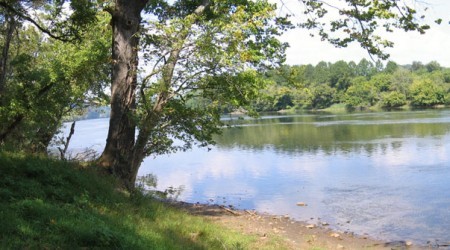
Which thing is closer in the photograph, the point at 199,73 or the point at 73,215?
the point at 73,215

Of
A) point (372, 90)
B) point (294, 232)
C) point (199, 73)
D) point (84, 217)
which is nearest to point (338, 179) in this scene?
point (294, 232)

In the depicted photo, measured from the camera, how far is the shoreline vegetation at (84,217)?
588 centimetres

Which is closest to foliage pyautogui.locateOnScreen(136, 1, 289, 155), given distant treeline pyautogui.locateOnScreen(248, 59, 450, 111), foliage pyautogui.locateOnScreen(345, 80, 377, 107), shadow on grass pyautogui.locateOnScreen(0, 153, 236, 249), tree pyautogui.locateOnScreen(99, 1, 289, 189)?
tree pyautogui.locateOnScreen(99, 1, 289, 189)

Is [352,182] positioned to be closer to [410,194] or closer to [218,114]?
[410,194]

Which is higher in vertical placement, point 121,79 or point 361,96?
point 361,96

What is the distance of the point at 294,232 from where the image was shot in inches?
583

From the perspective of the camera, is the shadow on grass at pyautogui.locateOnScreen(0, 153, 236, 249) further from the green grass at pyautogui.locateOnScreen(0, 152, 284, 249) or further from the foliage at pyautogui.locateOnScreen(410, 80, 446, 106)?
the foliage at pyautogui.locateOnScreen(410, 80, 446, 106)

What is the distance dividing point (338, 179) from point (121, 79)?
58.0 ft

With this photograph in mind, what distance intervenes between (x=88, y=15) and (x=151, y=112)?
10.5 feet

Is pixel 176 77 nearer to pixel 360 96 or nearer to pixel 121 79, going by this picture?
pixel 121 79

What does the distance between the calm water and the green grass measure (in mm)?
6192

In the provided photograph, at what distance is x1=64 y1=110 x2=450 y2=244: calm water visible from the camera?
17.2 meters

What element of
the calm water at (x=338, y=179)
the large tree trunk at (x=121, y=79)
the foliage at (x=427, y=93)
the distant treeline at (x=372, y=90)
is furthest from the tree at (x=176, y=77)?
the foliage at (x=427, y=93)

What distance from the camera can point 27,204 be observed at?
6.60 metres
